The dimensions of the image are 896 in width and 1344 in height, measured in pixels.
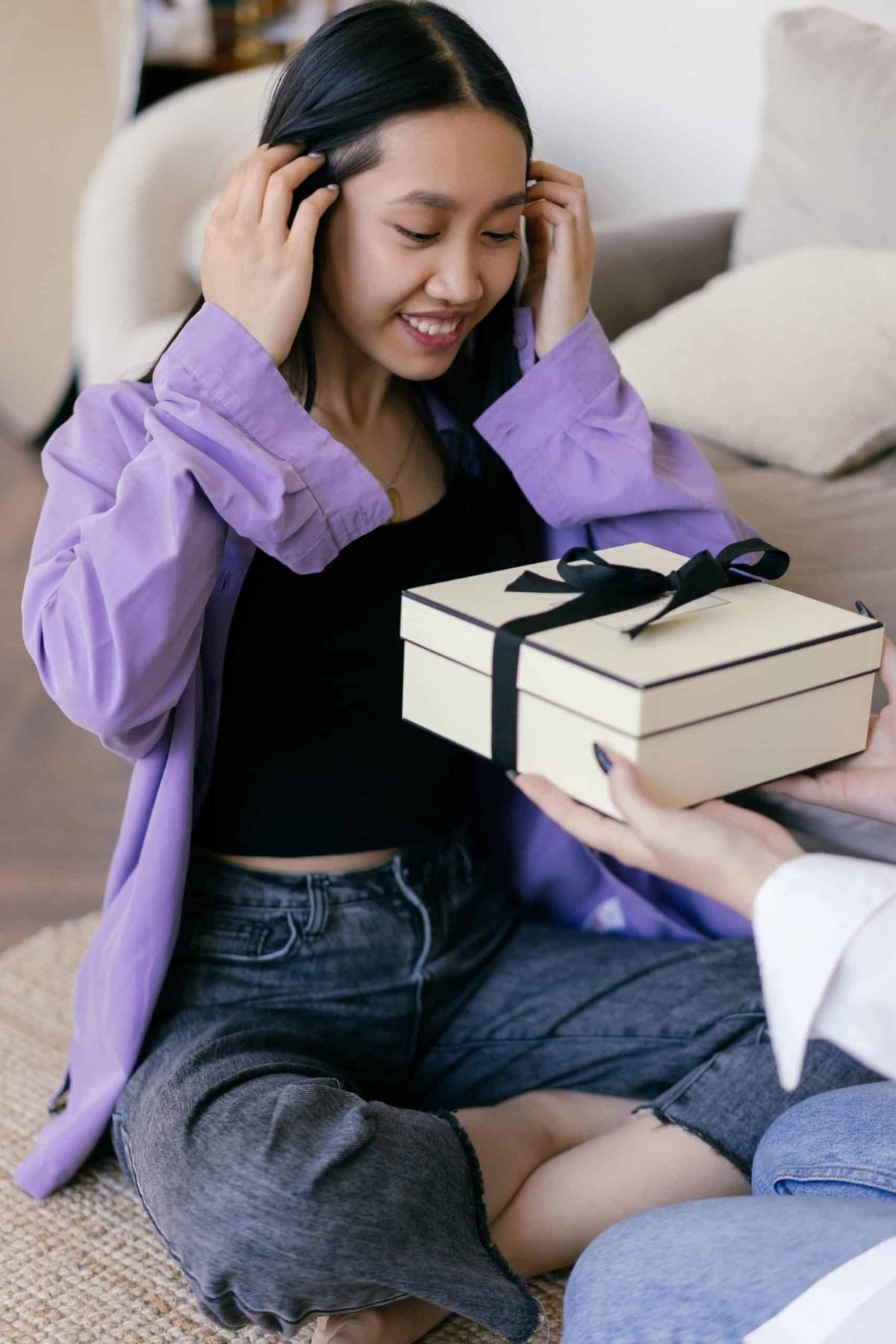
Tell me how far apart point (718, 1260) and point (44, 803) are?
4.32 feet

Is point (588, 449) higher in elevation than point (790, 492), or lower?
higher

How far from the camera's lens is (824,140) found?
1.66 metres

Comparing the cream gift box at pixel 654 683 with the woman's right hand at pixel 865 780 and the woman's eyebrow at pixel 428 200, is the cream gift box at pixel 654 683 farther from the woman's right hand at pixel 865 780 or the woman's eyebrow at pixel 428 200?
the woman's eyebrow at pixel 428 200

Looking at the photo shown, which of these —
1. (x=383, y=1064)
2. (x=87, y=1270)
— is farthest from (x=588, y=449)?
(x=87, y=1270)

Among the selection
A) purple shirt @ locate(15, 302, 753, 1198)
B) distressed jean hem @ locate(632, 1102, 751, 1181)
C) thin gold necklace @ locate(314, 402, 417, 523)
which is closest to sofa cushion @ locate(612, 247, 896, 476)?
purple shirt @ locate(15, 302, 753, 1198)

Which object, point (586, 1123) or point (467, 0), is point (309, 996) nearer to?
point (586, 1123)

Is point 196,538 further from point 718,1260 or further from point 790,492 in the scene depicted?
point 790,492

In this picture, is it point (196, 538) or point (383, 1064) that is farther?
point (383, 1064)

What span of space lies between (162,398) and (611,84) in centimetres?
154

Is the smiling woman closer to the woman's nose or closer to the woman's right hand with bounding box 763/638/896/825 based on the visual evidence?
the woman's nose

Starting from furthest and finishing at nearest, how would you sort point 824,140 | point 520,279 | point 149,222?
point 149,222 < point 824,140 < point 520,279

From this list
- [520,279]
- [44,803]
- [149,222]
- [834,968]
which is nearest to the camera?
[834,968]

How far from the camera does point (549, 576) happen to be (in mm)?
874

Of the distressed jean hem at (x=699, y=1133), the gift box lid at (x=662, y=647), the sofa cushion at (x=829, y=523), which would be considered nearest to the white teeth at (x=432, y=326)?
the gift box lid at (x=662, y=647)
